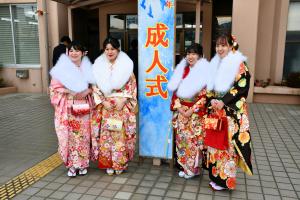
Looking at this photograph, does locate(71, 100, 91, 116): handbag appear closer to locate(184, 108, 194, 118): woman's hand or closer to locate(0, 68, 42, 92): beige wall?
locate(184, 108, 194, 118): woman's hand

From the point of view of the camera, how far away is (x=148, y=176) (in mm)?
3752

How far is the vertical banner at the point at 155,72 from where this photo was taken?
3.66 m

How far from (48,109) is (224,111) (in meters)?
5.56

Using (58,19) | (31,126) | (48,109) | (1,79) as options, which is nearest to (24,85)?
(1,79)

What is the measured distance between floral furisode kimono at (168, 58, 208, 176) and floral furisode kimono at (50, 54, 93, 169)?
42.3 inches

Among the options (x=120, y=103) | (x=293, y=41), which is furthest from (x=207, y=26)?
(x=120, y=103)

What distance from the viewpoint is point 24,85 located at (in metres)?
10.3

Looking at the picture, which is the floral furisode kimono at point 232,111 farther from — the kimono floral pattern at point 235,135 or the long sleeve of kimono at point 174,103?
the long sleeve of kimono at point 174,103

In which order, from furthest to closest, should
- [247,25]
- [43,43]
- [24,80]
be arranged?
[24,80] < [43,43] < [247,25]

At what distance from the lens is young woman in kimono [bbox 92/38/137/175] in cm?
357

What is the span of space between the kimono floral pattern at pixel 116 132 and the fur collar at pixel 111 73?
0.27 ft

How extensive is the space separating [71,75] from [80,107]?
1.29 ft

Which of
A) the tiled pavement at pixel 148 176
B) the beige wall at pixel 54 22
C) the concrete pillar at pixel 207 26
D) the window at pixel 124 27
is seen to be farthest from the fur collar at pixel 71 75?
the window at pixel 124 27

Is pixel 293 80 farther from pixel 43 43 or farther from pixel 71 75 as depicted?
pixel 43 43
